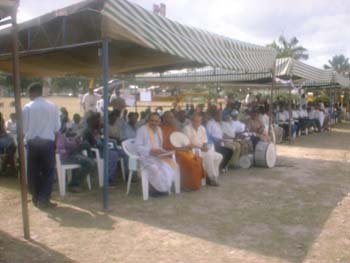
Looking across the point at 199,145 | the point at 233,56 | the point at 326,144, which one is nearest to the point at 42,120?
the point at 199,145

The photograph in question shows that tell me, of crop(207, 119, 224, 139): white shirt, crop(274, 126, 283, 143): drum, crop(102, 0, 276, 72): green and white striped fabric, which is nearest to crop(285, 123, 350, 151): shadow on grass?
crop(274, 126, 283, 143): drum

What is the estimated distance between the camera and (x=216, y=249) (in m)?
3.96

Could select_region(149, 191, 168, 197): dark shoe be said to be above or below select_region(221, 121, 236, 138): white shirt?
below

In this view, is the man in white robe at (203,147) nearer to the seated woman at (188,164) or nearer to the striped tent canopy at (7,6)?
the seated woman at (188,164)

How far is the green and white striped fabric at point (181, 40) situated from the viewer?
524 centimetres

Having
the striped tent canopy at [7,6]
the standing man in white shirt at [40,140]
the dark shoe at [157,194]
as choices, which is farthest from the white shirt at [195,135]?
the striped tent canopy at [7,6]

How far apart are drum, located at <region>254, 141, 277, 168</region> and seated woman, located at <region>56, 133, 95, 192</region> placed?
12.3ft

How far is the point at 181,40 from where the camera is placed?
6.14 meters

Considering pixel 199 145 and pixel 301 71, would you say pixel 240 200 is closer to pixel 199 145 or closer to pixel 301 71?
pixel 199 145

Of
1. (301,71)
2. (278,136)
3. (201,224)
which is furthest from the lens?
(278,136)

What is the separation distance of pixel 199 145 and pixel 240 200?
1.37 meters

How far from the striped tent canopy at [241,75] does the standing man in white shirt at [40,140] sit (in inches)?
284

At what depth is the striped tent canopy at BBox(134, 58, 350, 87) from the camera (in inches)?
448

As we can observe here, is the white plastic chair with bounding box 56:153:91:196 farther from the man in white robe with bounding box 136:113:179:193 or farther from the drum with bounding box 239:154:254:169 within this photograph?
the drum with bounding box 239:154:254:169
